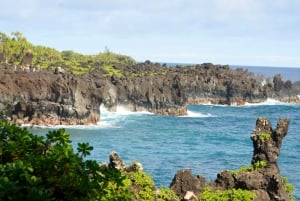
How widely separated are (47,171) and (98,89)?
257 feet

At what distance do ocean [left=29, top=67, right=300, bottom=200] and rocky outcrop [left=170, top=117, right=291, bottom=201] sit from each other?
17358 mm

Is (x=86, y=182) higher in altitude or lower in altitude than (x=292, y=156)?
higher

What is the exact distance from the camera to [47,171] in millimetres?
10203

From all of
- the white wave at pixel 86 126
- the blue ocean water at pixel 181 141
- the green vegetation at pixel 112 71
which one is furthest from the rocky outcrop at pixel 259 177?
the green vegetation at pixel 112 71

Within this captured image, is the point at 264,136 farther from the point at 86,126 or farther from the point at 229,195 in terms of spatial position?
the point at 86,126

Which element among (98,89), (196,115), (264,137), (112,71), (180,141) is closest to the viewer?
(264,137)

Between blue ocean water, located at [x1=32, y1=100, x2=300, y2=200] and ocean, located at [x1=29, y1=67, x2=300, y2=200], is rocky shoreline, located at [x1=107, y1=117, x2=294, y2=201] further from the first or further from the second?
blue ocean water, located at [x1=32, y1=100, x2=300, y2=200]

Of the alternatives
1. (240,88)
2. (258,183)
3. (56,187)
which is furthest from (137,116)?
(56,187)

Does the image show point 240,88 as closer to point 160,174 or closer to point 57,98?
point 57,98

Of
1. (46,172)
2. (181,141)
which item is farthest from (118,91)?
(46,172)

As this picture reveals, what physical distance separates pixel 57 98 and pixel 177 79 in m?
56.5

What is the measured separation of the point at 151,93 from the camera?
352 feet

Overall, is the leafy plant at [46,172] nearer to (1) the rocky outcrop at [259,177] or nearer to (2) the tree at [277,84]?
(1) the rocky outcrop at [259,177]

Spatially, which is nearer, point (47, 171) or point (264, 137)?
point (47, 171)
